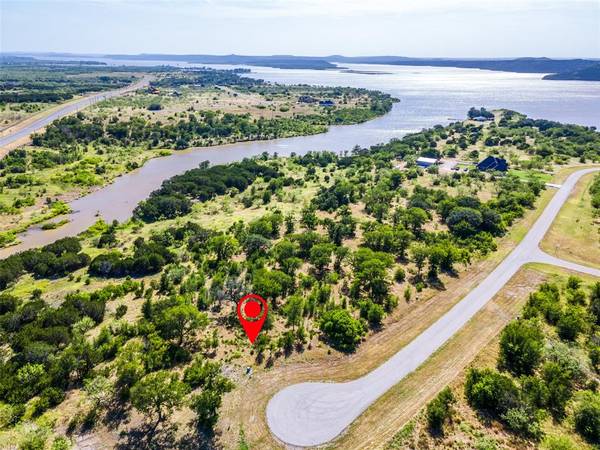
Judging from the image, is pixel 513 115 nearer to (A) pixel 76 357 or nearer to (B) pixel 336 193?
(B) pixel 336 193

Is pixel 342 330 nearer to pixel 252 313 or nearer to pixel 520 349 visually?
pixel 252 313

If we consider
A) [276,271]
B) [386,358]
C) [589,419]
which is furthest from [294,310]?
[589,419]

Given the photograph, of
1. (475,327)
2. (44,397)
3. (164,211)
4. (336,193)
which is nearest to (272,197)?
(336,193)

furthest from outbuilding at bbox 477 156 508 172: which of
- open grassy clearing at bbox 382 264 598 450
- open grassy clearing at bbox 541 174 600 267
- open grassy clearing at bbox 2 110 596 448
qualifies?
open grassy clearing at bbox 382 264 598 450

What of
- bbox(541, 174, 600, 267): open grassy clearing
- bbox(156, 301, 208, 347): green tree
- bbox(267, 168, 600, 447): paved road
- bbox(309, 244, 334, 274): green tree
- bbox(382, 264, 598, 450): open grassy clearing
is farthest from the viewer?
bbox(541, 174, 600, 267): open grassy clearing

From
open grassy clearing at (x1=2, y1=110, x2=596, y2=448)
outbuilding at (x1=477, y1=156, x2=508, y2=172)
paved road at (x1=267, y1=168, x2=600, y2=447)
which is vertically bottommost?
open grassy clearing at (x1=2, y1=110, x2=596, y2=448)

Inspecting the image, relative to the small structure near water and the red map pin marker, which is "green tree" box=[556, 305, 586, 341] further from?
the small structure near water

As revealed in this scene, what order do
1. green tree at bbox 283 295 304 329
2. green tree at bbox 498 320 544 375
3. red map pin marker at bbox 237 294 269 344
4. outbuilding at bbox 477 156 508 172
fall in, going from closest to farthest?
green tree at bbox 498 320 544 375 < red map pin marker at bbox 237 294 269 344 < green tree at bbox 283 295 304 329 < outbuilding at bbox 477 156 508 172

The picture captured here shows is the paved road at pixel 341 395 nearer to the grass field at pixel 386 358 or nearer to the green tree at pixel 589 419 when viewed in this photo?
the grass field at pixel 386 358

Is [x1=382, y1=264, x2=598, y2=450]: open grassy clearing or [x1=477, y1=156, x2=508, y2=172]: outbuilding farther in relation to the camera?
[x1=477, y1=156, x2=508, y2=172]: outbuilding
